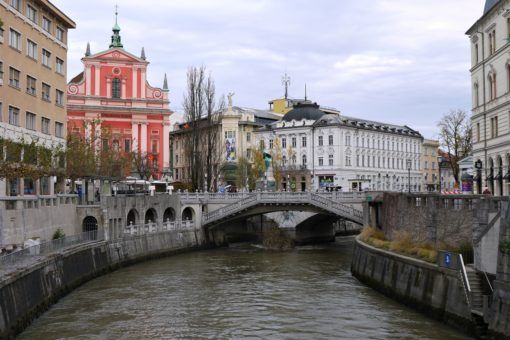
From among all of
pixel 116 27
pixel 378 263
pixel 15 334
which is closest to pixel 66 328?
pixel 15 334

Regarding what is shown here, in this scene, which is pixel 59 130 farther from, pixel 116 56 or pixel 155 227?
pixel 116 56

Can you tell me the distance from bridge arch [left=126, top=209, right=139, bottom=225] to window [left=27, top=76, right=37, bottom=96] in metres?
14.4

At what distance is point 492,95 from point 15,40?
118 ft

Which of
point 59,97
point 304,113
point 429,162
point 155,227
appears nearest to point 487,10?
point 155,227

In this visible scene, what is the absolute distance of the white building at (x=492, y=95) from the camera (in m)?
48.0

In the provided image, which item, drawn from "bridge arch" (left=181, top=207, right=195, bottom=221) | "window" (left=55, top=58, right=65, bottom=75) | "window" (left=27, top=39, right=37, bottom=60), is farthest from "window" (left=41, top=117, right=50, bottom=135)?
"bridge arch" (left=181, top=207, right=195, bottom=221)

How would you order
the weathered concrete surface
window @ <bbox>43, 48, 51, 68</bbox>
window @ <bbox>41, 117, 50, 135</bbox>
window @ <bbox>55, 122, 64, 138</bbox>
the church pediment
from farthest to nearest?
the church pediment, window @ <bbox>55, 122, 64, 138</bbox>, window @ <bbox>41, 117, 50, 135</bbox>, window @ <bbox>43, 48, 51, 68</bbox>, the weathered concrete surface

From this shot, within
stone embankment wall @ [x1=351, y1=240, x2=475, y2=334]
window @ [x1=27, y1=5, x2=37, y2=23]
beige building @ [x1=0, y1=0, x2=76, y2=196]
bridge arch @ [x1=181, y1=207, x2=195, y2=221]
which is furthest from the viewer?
bridge arch @ [x1=181, y1=207, x2=195, y2=221]

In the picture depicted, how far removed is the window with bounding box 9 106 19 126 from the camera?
47.8m

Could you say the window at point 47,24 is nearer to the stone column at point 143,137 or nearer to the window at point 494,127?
the window at point 494,127

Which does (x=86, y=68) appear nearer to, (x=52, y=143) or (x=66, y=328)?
(x=52, y=143)

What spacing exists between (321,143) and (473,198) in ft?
244

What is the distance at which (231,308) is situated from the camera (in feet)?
113

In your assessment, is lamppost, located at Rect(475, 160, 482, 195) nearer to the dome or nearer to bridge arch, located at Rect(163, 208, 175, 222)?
bridge arch, located at Rect(163, 208, 175, 222)
